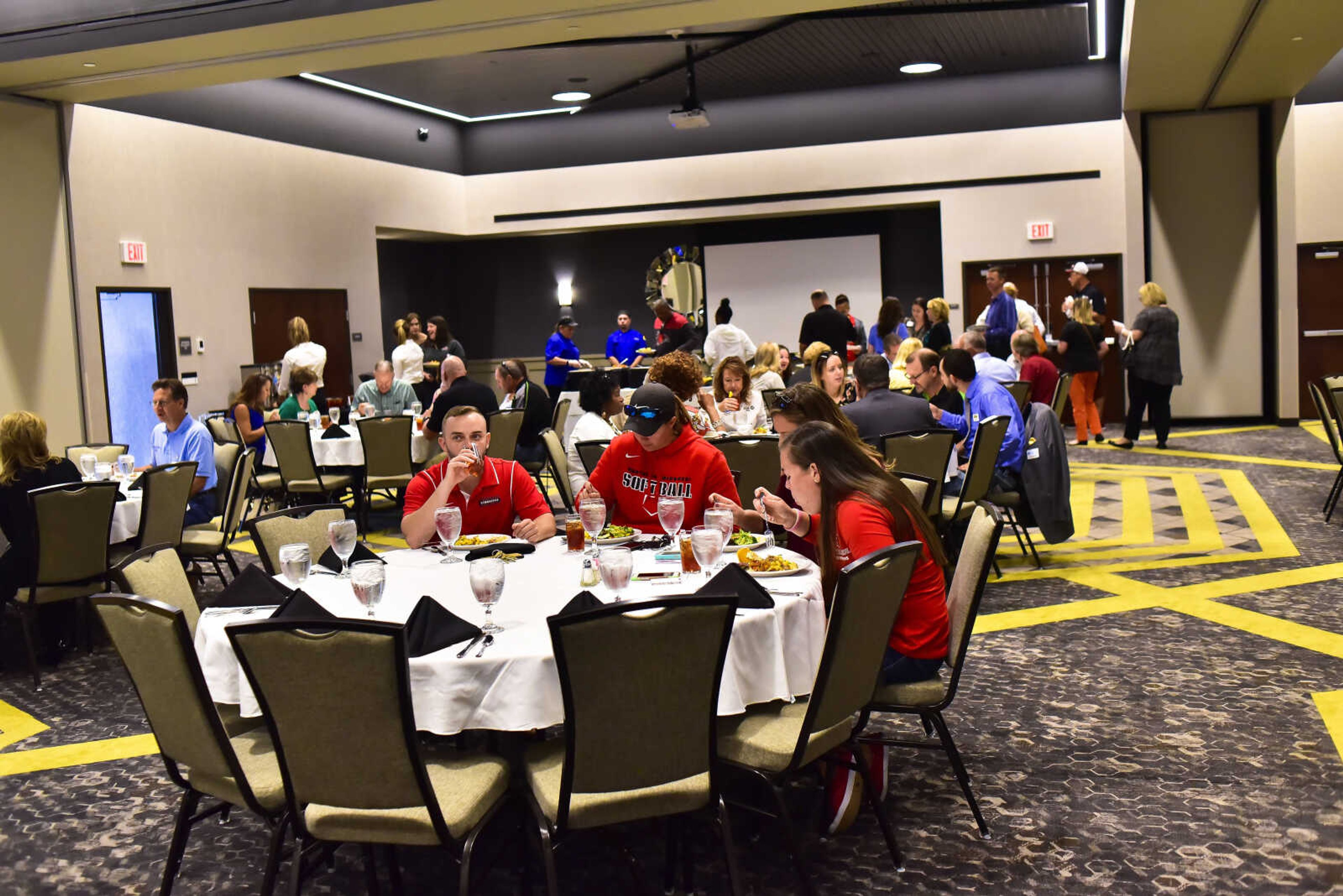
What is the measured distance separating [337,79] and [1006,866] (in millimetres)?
11889

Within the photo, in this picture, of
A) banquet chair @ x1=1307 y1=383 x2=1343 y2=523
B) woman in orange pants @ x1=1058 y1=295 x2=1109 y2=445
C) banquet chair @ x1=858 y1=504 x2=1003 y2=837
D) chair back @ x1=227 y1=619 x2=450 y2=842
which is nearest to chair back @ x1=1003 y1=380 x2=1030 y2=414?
banquet chair @ x1=1307 y1=383 x2=1343 y2=523

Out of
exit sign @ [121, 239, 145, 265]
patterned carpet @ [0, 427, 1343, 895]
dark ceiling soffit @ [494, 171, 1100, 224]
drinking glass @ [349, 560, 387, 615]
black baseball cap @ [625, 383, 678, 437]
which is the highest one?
dark ceiling soffit @ [494, 171, 1100, 224]

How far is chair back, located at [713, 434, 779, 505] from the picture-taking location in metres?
6.17

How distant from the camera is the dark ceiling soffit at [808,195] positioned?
14.2m

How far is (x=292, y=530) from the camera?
14.3 ft

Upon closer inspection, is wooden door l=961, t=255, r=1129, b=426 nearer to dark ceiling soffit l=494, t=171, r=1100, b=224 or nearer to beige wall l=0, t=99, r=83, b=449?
dark ceiling soffit l=494, t=171, r=1100, b=224

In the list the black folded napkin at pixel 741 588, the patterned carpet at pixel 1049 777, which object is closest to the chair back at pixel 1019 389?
the patterned carpet at pixel 1049 777

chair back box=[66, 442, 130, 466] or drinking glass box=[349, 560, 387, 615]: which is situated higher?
chair back box=[66, 442, 130, 466]

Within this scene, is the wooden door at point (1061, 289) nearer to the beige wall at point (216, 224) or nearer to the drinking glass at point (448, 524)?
the beige wall at point (216, 224)

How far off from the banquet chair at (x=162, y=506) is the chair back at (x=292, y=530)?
5.66 ft

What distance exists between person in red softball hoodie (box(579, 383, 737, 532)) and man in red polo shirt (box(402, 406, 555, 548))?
0.84ft

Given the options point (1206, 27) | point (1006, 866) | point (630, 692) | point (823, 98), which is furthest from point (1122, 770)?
point (823, 98)

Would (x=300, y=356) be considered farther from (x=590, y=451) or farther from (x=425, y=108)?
(x=590, y=451)

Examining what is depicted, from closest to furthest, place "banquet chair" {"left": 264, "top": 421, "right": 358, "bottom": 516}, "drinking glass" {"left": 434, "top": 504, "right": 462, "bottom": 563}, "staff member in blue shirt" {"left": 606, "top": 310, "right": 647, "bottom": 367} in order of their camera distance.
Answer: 1. "drinking glass" {"left": 434, "top": 504, "right": 462, "bottom": 563}
2. "banquet chair" {"left": 264, "top": 421, "right": 358, "bottom": 516}
3. "staff member in blue shirt" {"left": 606, "top": 310, "right": 647, "bottom": 367}
